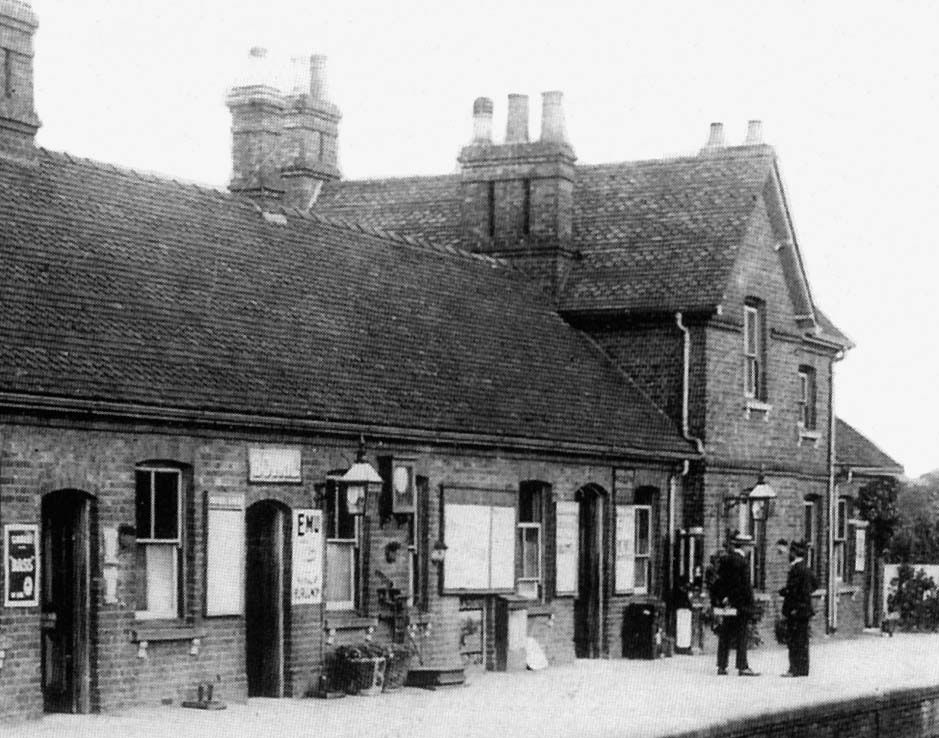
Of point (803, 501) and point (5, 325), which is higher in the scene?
point (5, 325)

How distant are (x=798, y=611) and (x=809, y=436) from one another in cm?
888

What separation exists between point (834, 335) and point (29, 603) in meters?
19.3

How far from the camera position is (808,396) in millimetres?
32750

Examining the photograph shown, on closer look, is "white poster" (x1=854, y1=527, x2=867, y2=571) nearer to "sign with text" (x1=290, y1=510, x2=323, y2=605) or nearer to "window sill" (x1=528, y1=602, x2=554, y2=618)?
"window sill" (x1=528, y1=602, x2=554, y2=618)

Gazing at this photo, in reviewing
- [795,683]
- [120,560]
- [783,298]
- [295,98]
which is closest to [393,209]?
[295,98]

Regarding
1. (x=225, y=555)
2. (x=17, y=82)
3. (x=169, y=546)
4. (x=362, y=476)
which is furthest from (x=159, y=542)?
(x=17, y=82)

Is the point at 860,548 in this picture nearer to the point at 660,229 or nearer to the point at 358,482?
the point at 660,229

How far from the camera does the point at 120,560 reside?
18.8 meters

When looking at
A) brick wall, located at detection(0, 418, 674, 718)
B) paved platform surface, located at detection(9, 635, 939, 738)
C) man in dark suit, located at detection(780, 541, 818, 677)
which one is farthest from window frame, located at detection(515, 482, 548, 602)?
man in dark suit, located at detection(780, 541, 818, 677)

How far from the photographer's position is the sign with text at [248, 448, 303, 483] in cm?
2014

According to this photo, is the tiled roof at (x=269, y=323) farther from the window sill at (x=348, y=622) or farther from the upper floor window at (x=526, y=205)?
the window sill at (x=348, y=622)

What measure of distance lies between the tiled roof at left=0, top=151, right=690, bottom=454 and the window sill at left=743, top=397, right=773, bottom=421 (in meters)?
1.85

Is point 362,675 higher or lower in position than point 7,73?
lower

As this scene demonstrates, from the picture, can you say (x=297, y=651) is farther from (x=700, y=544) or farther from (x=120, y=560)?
(x=700, y=544)
